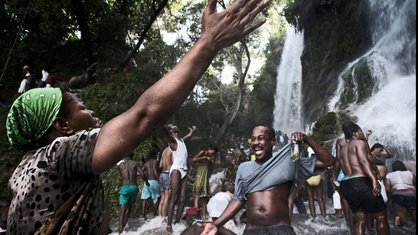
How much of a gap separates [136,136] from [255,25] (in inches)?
23.6

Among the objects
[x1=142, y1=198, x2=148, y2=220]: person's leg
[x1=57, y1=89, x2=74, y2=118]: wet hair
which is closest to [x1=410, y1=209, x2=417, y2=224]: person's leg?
[x1=142, y1=198, x2=148, y2=220]: person's leg

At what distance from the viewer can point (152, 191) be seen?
8.06 metres

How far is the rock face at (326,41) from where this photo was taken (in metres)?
16.2

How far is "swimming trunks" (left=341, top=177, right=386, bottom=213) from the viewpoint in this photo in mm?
4805

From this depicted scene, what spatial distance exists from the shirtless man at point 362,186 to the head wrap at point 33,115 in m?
4.38

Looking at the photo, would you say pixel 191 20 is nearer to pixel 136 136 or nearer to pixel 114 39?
pixel 114 39

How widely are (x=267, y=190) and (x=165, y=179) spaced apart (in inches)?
159

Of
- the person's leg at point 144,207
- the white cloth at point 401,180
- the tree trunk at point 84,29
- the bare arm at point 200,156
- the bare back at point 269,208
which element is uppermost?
the tree trunk at point 84,29

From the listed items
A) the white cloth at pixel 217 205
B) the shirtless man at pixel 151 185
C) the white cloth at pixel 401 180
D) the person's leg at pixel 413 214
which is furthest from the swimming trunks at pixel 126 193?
the person's leg at pixel 413 214

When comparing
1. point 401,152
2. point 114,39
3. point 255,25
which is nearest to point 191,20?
point 114,39

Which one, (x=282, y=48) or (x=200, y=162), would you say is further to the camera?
(x=282, y=48)

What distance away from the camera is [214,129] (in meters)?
23.0

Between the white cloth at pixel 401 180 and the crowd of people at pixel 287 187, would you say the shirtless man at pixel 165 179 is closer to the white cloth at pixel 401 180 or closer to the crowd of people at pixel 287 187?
the crowd of people at pixel 287 187

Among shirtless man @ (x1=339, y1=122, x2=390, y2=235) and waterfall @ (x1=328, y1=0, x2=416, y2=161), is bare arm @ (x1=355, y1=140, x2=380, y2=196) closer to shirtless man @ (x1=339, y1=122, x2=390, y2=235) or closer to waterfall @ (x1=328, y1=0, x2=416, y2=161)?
shirtless man @ (x1=339, y1=122, x2=390, y2=235)
